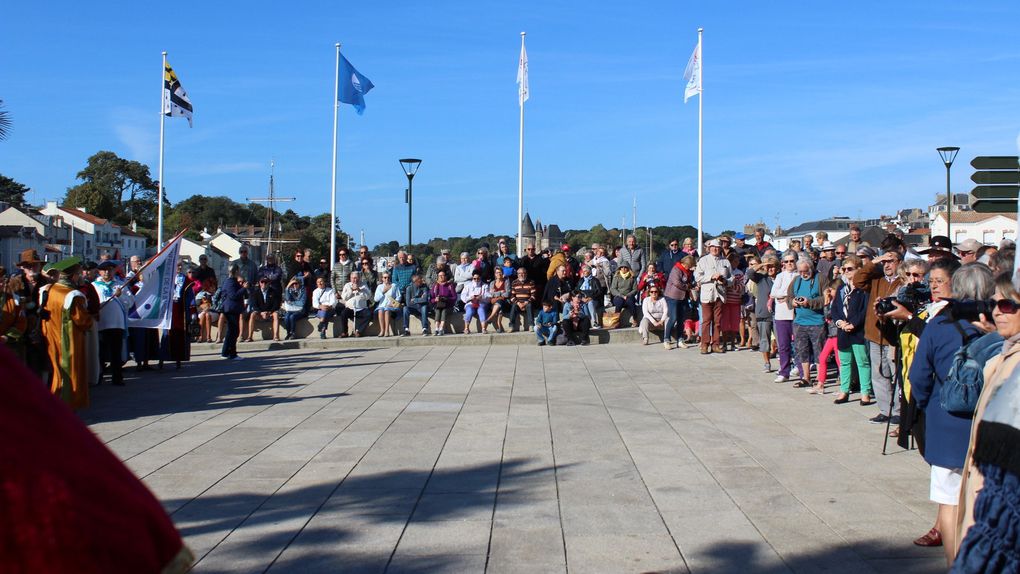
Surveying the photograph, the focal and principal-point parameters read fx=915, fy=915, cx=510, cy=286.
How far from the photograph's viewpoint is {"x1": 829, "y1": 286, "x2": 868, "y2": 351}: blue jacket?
1045cm

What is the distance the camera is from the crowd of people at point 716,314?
15.2 ft

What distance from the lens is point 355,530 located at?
6016mm

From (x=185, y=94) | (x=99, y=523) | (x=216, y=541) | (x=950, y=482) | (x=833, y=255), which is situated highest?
(x=185, y=94)

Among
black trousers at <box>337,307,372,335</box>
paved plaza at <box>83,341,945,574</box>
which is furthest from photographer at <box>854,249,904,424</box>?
black trousers at <box>337,307,372,335</box>

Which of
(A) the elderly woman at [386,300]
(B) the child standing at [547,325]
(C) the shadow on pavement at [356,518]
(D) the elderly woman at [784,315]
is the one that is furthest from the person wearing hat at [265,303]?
(C) the shadow on pavement at [356,518]

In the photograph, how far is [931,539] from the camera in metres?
5.68

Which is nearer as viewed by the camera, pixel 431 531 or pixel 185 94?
pixel 431 531

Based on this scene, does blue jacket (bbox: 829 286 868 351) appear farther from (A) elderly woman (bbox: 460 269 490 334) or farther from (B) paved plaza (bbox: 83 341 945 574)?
(A) elderly woman (bbox: 460 269 490 334)

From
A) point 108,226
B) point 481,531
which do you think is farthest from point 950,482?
point 108,226

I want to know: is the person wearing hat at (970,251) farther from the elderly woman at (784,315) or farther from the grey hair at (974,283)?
the grey hair at (974,283)

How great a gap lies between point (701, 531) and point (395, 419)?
509 centimetres

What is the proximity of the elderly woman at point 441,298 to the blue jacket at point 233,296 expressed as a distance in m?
4.61

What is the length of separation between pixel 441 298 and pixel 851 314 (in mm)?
11455

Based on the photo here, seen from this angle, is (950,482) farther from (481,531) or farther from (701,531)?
(481,531)
